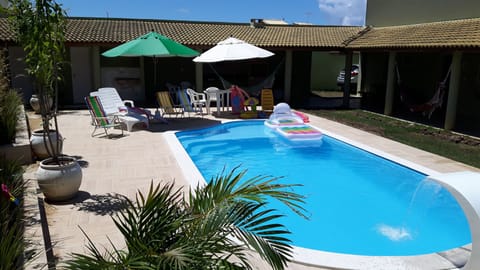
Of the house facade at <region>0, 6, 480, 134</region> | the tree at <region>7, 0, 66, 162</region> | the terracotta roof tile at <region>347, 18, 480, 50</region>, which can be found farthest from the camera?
the house facade at <region>0, 6, 480, 134</region>

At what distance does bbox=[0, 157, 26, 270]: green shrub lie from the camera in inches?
104

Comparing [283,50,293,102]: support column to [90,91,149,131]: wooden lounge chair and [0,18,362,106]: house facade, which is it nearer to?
[0,18,362,106]: house facade

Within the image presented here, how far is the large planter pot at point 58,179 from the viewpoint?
5.41 metres

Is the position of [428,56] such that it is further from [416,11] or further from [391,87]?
[391,87]

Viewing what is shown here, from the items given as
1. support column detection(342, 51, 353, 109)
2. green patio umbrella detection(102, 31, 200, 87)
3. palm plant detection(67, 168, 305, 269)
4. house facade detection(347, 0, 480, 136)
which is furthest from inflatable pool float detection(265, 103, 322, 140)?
palm plant detection(67, 168, 305, 269)

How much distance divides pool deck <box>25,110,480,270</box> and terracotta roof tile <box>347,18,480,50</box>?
3672 millimetres

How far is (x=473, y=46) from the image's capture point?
10.8m

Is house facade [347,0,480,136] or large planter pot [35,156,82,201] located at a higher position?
house facade [347,0,480,136]

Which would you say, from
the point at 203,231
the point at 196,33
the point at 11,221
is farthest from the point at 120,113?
the point at 203,231

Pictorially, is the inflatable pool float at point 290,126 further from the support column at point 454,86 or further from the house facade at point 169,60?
the house facade at point 169,60

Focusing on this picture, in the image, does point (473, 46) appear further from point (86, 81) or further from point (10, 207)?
point (86, 81)

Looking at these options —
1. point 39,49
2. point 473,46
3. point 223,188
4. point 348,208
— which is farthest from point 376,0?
point 223,188

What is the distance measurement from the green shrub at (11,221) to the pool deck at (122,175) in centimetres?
18

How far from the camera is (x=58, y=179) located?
5445 millimetres
